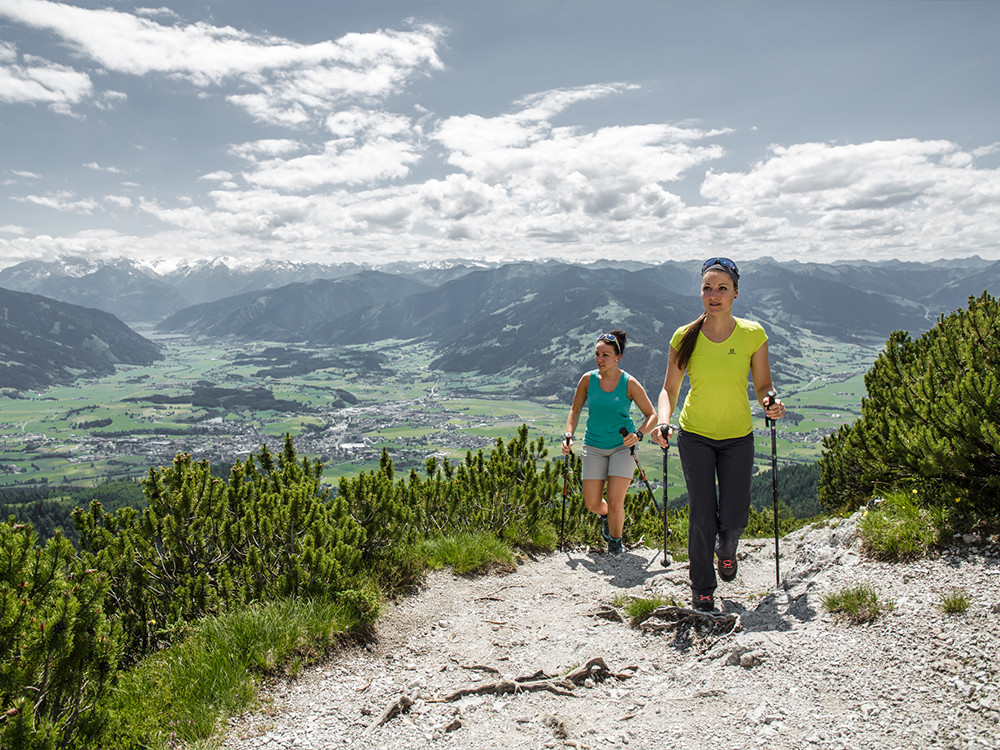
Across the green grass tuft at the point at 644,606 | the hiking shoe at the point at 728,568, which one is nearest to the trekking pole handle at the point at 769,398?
the hiking shoe at the point at 728,568

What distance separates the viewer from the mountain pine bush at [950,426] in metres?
4.74

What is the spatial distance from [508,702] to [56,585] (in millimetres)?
2968

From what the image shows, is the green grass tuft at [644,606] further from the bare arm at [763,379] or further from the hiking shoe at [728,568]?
the bare arm at [763,379]

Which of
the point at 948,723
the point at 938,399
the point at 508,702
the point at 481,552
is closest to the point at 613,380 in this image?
the point at 481,552

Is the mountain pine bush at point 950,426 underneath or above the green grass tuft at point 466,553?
above

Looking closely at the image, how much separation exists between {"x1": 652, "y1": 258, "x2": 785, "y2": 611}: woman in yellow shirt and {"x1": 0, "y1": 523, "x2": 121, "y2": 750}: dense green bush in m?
4.32

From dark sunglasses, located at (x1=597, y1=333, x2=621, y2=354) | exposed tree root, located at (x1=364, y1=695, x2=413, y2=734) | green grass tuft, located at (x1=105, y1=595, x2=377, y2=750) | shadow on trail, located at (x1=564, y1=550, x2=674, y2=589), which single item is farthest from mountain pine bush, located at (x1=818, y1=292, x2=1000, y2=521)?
green grass tuft, located at (x1=105, y1=595, x2=377, y2=750)

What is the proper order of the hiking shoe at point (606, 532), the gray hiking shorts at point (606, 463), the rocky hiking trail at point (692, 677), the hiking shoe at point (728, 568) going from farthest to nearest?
the hiking shoe at point (606, 532) → the gray hiking shorts at point (606, 463) → the hiking shoe at point (728, 568) → the rocky hiking trail at point (692, 677)

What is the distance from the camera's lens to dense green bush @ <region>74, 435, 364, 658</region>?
5.00 m

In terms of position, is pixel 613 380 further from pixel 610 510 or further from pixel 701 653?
pixel 701 653

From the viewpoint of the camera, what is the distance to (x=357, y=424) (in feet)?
582

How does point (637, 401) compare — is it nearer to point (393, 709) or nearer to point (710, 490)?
point (710, 490)

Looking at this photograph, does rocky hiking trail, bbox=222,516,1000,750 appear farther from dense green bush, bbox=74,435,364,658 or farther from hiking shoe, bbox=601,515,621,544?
hiking shoe, bbox=601,515,621,544

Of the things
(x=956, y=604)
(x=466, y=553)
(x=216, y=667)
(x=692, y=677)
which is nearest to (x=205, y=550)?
(x=216, y=667)
